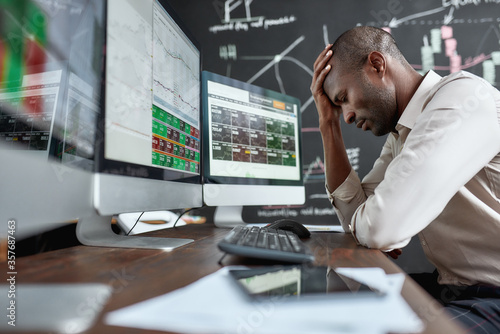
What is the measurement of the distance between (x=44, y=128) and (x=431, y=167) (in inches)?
32.8

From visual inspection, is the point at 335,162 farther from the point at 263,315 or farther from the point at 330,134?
the point at 263,315

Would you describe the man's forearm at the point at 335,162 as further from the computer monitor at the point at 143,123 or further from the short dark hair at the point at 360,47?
the computer monitor at the point at 143,123

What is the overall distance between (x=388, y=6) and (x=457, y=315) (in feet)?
6.13

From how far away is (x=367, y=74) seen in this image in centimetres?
102

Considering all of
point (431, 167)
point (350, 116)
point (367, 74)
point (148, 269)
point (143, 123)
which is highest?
point (367, 74)

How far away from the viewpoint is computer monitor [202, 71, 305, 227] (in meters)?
1.04

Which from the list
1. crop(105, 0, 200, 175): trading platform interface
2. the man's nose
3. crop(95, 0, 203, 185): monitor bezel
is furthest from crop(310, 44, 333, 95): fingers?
crop(95, 0, 203, 185): monitor bezel

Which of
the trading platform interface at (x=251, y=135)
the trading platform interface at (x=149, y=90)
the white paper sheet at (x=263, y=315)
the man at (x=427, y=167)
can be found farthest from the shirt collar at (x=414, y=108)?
the white paper sheet at (x=263, y=315)

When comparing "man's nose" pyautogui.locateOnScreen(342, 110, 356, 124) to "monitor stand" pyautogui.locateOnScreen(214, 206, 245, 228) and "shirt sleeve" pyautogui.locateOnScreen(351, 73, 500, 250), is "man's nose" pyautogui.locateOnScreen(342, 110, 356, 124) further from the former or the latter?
"monitor stand" pyautogui.locateOnScreen(214, 206, 245, 228)

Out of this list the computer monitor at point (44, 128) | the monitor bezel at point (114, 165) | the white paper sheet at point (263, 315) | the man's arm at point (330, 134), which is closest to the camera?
the white paper sheet at point (263, 315)

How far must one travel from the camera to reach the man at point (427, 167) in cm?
64

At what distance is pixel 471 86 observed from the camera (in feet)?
2.41

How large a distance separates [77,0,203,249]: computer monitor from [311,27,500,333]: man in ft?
1.48

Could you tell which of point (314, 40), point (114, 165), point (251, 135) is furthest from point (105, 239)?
point (314, 40)
